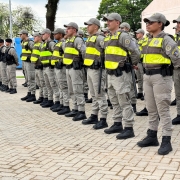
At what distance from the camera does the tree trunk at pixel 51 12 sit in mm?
16109

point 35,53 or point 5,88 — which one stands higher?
point 35,53

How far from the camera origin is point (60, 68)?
846 centimetres

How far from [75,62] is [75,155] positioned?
9.72 feet

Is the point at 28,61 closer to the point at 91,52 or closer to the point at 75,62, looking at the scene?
the point at 75,62

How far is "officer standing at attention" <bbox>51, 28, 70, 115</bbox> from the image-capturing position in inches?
334

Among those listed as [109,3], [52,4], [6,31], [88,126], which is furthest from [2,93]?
[109,3]

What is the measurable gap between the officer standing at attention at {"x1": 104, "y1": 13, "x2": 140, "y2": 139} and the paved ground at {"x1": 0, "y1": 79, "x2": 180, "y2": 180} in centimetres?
47

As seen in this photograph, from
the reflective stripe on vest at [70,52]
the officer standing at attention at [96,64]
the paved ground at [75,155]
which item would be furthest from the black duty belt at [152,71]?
the reflective stripe on vest at [70,52]

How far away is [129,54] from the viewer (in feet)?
19.7

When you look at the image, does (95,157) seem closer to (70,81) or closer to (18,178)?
(18,178)

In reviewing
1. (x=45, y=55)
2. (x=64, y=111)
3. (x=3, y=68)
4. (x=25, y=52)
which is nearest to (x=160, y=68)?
(x=64, y=111)

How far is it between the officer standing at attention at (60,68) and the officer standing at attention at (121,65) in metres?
2.59

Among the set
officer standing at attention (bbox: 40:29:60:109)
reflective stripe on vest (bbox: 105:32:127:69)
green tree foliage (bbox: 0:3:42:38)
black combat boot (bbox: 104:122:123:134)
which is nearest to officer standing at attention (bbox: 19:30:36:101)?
officer standing at attention (bbox: 40:29:60:109)

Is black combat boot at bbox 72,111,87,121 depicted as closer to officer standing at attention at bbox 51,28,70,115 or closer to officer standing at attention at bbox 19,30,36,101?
officer standing at attention at bbox 51,28,70,115
